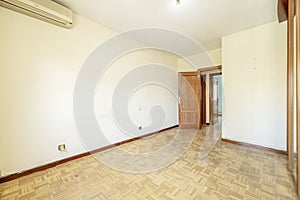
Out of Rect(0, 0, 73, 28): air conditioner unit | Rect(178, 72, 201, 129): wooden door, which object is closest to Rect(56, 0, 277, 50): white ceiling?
Rect(0, 0, 73, 28): air conditioner unit

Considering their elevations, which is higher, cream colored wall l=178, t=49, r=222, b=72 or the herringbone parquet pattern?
cream colored wall l=178, t=49, r=222, b=72

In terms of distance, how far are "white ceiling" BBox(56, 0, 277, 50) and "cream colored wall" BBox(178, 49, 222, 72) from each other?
1.17 metres

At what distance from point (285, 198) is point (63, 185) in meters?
2.61

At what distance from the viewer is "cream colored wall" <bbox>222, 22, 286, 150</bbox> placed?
8.25ft

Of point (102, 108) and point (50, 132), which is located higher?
point (102, 108)

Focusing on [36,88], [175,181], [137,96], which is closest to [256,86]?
[175,181]

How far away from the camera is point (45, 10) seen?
188 centimetres

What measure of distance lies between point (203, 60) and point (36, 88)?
439 cm

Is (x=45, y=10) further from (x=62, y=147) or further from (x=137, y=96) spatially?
(x=137, y=96)

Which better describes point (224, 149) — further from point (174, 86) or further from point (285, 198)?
point (174, 86)

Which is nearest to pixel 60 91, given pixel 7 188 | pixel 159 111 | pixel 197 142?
pixel 7 188

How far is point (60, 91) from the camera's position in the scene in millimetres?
2205

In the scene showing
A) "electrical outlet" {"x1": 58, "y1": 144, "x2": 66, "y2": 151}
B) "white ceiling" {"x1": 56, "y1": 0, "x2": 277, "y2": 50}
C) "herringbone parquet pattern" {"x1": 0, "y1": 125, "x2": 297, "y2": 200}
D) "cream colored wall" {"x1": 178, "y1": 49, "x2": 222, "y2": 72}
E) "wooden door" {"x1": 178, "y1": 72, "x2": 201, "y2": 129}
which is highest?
"white ceiling" {"x1": 56, "y1": 0, "x2": 277, "y2": 50}

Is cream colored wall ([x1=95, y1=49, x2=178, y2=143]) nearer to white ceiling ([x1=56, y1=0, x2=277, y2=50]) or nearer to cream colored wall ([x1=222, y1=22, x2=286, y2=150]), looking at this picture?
white ceiling ([x1=56, y1=0, x2=277, y2=50])
